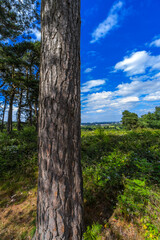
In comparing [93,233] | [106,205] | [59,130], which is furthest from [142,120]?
[59,130]

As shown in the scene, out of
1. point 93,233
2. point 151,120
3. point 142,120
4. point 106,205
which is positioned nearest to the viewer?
point 93,233

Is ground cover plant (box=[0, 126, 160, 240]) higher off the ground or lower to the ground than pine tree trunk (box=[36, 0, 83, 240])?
lower

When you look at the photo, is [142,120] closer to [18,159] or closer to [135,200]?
[135,200]

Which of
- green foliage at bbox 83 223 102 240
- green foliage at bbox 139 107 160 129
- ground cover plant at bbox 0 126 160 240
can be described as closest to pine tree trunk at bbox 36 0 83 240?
→ green foliage at bbox 83 223 102 240

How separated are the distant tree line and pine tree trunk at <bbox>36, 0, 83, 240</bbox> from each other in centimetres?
2693

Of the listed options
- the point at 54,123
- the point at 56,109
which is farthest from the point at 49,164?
the point at 56,109

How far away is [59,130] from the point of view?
1.38m

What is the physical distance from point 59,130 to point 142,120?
31.1 meters

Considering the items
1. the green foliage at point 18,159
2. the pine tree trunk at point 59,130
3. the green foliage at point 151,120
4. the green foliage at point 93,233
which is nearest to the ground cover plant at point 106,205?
the green foliage at point 93,233

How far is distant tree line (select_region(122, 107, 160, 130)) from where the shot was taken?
23812 millimetres

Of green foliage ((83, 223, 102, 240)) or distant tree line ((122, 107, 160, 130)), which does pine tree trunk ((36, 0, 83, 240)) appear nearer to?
green foliage ((83, 223, 102, 240))

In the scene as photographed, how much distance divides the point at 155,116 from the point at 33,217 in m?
31.1

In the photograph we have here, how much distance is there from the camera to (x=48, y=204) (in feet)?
4.60


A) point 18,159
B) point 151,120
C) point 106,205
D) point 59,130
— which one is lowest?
point 106,205
